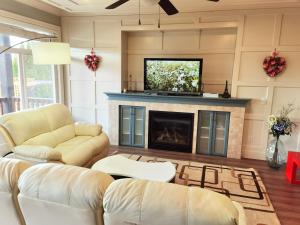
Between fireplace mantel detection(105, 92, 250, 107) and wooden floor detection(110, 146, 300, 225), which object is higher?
fireplace mantel detection(105, 92, 250, 107)

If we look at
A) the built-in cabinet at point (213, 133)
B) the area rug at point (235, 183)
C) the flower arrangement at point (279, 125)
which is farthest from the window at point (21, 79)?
the flower arrangement at point (279, 125)

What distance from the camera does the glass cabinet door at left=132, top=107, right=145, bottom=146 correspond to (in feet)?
15.4

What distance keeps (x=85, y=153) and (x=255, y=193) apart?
2328 mm

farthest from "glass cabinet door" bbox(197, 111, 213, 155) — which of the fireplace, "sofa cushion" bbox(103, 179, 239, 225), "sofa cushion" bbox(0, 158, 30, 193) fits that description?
"sofa cushion" bbox(0, 158, 30, 193)

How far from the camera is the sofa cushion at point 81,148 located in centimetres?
292

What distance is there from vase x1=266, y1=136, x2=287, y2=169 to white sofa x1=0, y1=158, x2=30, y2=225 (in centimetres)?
382

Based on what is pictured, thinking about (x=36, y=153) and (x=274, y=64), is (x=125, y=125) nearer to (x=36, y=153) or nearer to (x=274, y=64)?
(x=36, y=153)

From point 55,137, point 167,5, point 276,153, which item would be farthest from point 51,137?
point 276,153

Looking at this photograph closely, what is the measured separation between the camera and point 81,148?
3146 mm

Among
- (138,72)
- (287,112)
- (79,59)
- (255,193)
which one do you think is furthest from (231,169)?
(79,59)

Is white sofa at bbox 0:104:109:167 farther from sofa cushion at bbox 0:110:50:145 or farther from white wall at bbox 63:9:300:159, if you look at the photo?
white wall at bbox 63:9:300:159

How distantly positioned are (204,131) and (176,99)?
2.75ft

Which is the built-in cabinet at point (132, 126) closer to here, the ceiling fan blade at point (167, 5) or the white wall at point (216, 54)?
the white wall at point (216, 54)

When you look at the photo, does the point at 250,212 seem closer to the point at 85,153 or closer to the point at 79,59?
the point at 85,153
